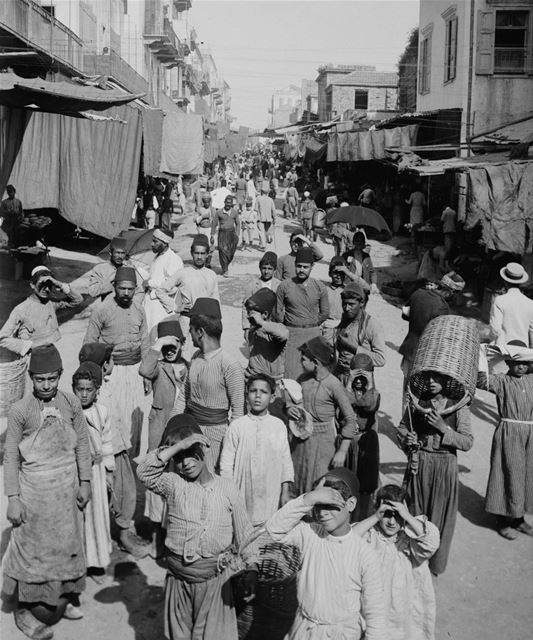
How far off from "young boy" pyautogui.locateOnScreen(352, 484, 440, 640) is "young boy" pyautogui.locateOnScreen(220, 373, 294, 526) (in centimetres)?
97

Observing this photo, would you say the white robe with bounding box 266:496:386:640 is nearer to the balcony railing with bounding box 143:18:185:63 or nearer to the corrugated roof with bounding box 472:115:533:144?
the corrugated roof with bounding box 472:115:533:144

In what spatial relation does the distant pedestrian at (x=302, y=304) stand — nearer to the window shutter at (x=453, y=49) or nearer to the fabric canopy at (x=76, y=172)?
the fabric canopy at (x=76, y=172)

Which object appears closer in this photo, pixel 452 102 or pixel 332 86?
pixel 452 102

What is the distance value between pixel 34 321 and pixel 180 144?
44.0ft

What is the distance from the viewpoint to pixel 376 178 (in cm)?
2555

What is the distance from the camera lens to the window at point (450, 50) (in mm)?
21062

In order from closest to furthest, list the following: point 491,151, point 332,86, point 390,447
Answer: point 390,447 < point 491,151 < point 332,86

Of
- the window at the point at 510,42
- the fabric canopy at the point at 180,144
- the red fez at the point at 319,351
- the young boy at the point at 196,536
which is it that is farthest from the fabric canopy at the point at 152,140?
the young boy at the point at 196,536

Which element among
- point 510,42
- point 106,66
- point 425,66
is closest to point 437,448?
point 510,42

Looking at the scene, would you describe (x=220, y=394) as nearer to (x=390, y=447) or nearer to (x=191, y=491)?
(x=191, y=491)

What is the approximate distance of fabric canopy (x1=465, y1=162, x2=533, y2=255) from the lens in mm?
11648

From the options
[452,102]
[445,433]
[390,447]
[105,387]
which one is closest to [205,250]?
[390,447]

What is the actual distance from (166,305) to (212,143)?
24.4 m

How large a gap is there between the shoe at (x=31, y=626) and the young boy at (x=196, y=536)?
103 cm
